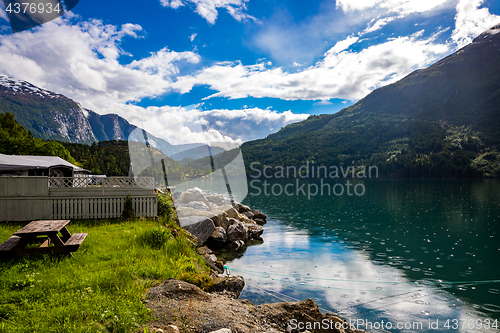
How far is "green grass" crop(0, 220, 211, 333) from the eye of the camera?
474 centimetres

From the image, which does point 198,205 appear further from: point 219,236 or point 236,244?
point 236,244

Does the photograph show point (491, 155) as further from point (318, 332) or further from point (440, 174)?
point (318, 332)

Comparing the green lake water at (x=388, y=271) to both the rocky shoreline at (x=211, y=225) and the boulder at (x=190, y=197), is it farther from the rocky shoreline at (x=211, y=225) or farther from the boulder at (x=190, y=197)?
the boulder at (x=190, y=197)

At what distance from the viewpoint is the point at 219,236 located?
68.2 feet

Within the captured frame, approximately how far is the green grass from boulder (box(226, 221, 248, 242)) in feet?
38.8

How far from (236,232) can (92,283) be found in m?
16.8

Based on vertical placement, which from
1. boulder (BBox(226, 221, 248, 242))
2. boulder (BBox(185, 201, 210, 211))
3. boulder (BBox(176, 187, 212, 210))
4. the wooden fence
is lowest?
boulder (BBox(226, 221, 248, 242))

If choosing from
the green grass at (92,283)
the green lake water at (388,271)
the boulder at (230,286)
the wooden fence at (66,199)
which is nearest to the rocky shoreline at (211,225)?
the green lake water at (388,271)

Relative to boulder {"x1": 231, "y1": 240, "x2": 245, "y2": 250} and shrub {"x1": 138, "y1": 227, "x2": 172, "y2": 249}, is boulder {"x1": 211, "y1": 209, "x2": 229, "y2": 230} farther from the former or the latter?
shrub {"x1": 138, "y1": 227, "x2": 172, "y2": 249}

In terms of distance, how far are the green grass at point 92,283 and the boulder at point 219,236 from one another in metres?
10.2

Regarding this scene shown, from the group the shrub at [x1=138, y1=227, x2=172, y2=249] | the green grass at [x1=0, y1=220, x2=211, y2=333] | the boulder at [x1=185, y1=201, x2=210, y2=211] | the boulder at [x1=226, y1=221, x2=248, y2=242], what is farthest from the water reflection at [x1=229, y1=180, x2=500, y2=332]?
the boulder at [x1=185, y1=201, x2=210, y2=211]

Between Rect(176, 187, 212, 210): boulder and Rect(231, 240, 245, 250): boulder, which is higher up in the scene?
Rect(176, 187, 212, 210): boulder

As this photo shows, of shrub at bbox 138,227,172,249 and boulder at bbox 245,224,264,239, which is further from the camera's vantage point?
boulder at bbox 245,224,264,239

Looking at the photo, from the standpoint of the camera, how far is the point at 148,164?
19.1 m
